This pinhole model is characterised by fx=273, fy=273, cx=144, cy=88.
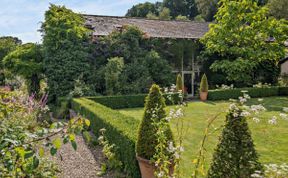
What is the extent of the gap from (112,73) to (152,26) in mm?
8249

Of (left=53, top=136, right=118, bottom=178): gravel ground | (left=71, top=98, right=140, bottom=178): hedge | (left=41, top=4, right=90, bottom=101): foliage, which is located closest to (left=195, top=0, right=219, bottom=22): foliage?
(left=41, top=4, right=90, bottom=101): foliage

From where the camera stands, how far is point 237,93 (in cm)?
1788

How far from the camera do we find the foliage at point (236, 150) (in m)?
3.18

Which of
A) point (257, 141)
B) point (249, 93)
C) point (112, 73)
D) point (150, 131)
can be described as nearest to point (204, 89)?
point (249, 93)

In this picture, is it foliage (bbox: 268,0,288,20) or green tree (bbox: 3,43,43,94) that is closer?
green tree (bbox: 3,43,43,94)

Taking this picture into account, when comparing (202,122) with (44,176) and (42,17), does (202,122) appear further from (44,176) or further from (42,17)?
(42,17)

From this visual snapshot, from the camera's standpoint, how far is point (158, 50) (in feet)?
65.5

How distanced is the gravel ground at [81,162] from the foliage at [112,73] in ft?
26.3

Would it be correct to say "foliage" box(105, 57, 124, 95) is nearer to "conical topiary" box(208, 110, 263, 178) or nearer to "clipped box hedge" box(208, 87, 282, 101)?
"clipped box hedge" box(208, 87, 282, 101)

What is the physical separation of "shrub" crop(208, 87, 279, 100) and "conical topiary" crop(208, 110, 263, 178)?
569 inches

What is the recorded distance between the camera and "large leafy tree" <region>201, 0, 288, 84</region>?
19.3 metres

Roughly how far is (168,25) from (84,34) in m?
8.84

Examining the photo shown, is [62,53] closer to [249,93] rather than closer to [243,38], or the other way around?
[249,93]

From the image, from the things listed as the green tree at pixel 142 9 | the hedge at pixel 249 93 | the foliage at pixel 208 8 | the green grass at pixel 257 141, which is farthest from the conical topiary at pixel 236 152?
the green tree at pixel 142 9
